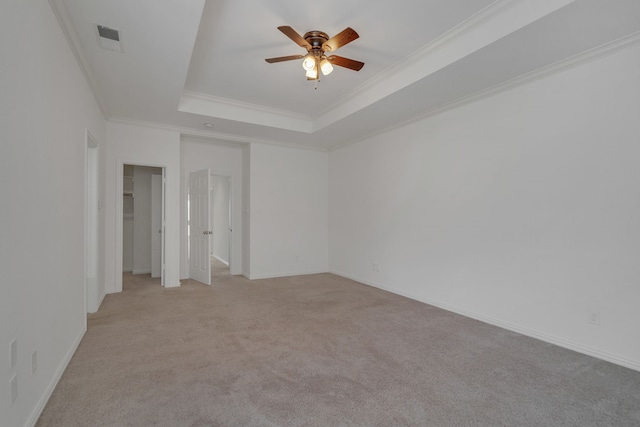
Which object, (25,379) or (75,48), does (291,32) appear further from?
(25,379)

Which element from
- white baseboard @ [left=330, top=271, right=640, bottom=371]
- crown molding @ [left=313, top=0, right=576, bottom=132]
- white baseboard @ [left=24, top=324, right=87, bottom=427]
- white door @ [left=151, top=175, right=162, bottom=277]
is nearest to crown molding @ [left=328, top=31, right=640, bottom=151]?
crown molding @ [left=313, top=0, right=576, bottom=132]

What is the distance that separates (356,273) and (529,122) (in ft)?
12.3

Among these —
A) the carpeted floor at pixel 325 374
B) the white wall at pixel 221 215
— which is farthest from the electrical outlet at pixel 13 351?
the white wall at pixel 221 215

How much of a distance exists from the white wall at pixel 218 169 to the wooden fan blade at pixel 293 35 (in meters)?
3.84

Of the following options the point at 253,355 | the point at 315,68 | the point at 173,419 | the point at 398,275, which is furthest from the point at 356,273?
the point at 173,419

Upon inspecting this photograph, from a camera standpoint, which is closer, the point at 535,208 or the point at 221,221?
the point at 535,208

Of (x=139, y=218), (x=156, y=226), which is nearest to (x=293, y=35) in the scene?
(x=156, y=226)

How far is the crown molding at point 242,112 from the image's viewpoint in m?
4.52

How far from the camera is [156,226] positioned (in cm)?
641

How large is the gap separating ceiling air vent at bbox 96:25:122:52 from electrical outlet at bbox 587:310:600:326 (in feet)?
16.1

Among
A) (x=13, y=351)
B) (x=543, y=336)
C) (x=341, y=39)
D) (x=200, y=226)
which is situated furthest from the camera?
(x=200, y=226)

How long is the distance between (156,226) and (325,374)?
5343 millimetres

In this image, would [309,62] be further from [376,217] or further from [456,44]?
[376,217]

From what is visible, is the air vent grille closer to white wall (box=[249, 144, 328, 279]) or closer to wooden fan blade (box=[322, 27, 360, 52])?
wooden fan blade (box=[322, 27, 360, 52])
